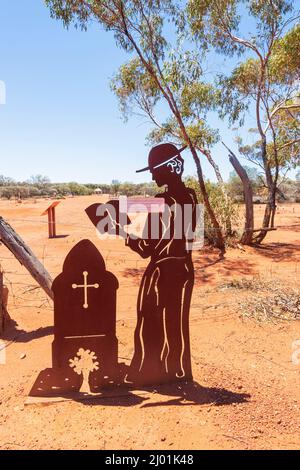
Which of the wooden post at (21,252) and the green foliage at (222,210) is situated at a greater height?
the green foliage at (222,210)

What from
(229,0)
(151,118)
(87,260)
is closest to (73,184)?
(151,118)

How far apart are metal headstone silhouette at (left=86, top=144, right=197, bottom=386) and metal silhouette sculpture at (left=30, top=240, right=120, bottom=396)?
0.85ft

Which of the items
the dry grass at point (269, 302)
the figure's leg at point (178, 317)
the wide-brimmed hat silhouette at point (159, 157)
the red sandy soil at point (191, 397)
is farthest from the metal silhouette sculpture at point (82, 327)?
the dry grass at point (269, 302)

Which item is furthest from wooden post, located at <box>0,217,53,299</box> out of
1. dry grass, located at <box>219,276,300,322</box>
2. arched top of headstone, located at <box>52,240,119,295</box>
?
dry grass, located at <box>219,276,300,322</box>

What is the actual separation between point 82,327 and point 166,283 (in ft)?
2.72

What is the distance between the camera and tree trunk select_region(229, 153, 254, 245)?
10.2 m

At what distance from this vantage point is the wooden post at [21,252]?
4125 millimetres

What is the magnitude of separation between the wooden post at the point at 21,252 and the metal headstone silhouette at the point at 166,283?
6.19 ft

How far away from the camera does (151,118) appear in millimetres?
13234

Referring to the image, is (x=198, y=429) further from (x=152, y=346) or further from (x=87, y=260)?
(x=87, y=260)

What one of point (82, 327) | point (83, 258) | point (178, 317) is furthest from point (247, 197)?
point (82, 327)

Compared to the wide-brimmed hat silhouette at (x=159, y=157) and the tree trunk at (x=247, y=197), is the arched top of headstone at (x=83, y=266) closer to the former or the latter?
the wide-brimmed hat silhouette at (x=159, y=157)

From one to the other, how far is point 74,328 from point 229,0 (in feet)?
36.6

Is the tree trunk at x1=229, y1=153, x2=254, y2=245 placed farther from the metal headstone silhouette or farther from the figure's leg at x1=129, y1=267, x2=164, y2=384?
the figure's leg at x1=129, y1=267, x2=164, y2=384
